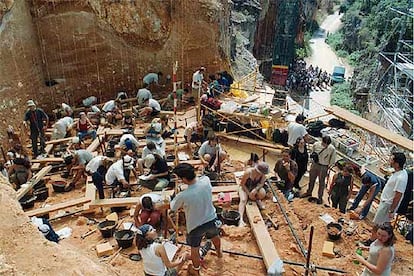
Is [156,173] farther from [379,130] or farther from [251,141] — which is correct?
[379,130]

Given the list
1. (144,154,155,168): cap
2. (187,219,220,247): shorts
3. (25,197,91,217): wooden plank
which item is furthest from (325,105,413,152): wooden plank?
(25,197,91,217): wooden plank

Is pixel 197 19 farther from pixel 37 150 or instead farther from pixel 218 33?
pixel 37 150

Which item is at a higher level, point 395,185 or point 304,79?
point 395,185

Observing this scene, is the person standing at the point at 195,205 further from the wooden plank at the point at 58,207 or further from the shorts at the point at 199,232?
the wooden plank at the point at 58,207

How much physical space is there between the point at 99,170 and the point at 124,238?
2.41 metres

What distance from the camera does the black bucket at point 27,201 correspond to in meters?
8.47

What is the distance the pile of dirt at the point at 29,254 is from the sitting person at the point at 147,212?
5.20ft

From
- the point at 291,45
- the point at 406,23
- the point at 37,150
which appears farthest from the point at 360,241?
the point at 291,45

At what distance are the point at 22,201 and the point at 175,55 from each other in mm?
8708

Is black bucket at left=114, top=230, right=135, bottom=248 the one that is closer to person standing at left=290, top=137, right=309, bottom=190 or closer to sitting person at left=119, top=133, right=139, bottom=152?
sitting person at left=119, top=133, right=139, bottom=152

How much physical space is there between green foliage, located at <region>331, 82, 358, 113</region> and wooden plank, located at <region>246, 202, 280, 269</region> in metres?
24.3

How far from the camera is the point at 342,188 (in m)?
7.96

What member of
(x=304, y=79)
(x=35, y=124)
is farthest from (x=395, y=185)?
(x=304, y=79)

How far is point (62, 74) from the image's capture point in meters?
14.2
